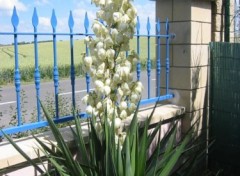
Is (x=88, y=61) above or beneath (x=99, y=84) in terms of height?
above

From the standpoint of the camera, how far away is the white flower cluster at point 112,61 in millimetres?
2516

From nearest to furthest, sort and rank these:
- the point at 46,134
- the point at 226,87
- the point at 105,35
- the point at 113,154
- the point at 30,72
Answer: the point at 113,154
the point at 105,35
the point at 46,134
the point at 226,87
the point at 30,72

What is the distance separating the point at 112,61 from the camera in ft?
8.37

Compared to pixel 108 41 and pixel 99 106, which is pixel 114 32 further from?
pixel 99 106

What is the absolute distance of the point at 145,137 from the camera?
2297mm

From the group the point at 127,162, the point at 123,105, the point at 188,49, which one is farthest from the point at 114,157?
the point at 188,49

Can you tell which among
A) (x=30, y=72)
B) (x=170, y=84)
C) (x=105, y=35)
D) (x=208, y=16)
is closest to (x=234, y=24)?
(x=208, y=16)

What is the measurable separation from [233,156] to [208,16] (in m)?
1.65

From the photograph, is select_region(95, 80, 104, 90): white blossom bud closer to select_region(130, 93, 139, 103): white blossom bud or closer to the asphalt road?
select_region(130, 93, 139, 103): white blossom bud

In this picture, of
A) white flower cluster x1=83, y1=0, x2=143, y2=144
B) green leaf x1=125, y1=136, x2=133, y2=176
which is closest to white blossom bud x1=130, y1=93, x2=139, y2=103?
white flower cluster x1=83, y1=0, x2=143, y2=144

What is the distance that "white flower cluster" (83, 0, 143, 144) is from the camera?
252 cm

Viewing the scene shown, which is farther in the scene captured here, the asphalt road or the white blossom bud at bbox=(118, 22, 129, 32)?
the asphalt road

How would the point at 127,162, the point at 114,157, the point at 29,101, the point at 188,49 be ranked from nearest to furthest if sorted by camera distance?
the point at 127,162
the point at 114,157
the point at 188,49
the point at 29,101

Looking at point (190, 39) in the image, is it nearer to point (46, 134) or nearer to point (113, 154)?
point (46, 134)
